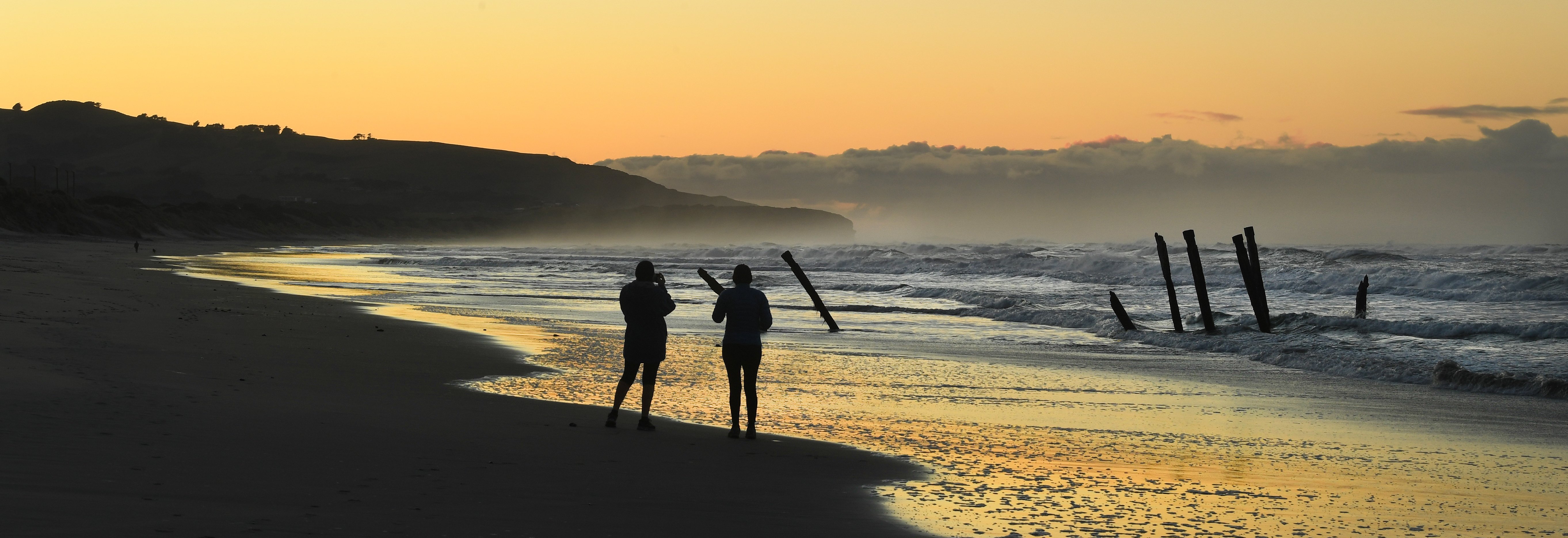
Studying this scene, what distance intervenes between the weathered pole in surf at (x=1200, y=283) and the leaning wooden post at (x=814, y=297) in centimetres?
624

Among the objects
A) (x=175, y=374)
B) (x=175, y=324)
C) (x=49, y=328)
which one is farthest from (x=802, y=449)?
(x=175, y=324)

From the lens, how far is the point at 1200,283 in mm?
21375

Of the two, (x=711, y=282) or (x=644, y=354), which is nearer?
(x=644, y=354)

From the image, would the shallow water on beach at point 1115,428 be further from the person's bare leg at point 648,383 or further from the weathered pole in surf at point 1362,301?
the weathered pole in surf at point 1362,301

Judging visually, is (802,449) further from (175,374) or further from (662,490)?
(175,374)

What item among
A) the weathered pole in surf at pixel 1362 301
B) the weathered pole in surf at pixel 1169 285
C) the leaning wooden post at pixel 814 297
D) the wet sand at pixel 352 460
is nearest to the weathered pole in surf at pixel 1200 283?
the weathered pole in surf at pixel 1169 285

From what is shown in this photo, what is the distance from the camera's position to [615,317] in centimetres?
2194

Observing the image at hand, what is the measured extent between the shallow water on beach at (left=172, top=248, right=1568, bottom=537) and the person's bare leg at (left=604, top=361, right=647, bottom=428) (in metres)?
0.40

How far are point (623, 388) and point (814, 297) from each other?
12.9m

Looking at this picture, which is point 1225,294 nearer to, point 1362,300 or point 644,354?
point 1362,300

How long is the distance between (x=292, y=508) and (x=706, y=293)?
25786 millimetres

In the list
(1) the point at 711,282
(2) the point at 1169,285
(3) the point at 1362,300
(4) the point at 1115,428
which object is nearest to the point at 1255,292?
(2) the point at 1169,285

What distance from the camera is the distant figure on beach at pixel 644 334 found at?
887 centimetres

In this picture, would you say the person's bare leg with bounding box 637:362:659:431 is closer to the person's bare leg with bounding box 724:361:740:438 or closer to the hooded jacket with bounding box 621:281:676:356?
the hooded jacket with bounding box 621:281:676:356
